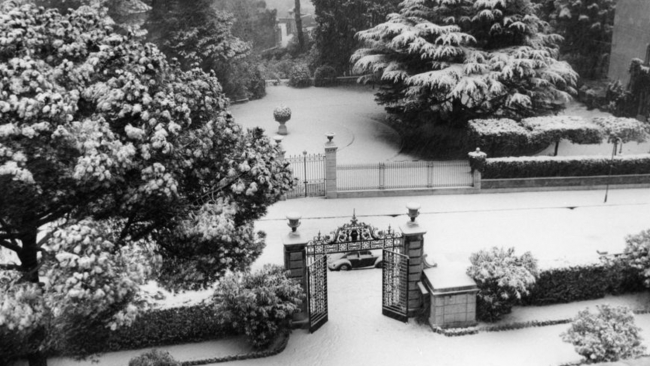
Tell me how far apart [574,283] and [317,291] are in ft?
22.1

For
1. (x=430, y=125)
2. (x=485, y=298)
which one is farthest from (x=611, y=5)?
(x=485, y=298)

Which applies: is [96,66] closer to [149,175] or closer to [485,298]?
[149,175]

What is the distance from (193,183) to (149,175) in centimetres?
190

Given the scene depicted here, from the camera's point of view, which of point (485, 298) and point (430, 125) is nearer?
point (485, 298)

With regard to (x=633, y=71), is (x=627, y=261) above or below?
below

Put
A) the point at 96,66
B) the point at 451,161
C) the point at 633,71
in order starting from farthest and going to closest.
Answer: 1. the point at 633,71
2. the point at 451,161
3. the point at 96,66

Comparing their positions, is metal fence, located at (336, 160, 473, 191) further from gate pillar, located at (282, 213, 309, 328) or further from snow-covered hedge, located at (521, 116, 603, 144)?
Answer: gate pillar, located at (282, 213, 309, 328)

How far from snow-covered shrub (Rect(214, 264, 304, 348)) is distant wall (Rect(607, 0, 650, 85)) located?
27766 mm

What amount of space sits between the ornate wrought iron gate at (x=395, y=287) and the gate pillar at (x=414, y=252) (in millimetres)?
136

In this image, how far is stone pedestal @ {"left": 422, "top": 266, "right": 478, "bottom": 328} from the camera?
15.9 meters

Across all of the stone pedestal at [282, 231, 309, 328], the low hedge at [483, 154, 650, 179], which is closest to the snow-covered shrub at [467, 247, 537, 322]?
the stone pedestal at [282, 231, 309, 328]

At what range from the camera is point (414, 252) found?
16.2 meters

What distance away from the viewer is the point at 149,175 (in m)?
11.7

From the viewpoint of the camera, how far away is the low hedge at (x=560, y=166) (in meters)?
25.0
